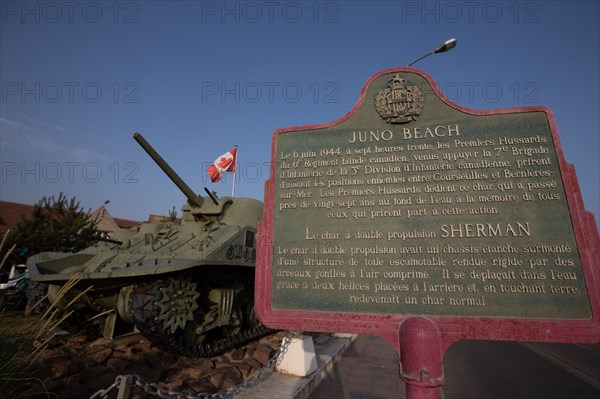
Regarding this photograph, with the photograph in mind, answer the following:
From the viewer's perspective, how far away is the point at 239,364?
604 centimetres

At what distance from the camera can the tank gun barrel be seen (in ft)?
25.5

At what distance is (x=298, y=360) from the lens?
16.6 feet

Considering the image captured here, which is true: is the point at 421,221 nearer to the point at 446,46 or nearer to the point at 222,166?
the point at 446,46

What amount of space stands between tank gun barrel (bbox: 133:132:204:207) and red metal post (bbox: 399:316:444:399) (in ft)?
24.5

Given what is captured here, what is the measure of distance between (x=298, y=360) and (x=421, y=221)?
3.55m

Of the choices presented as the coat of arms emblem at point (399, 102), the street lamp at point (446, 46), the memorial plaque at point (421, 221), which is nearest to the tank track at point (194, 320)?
the memorial plaque at point (421, 221)

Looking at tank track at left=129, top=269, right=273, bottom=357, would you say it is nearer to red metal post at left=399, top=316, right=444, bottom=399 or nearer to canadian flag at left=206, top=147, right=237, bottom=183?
canadian flag at left=206, top=147, right=237, bottom=183

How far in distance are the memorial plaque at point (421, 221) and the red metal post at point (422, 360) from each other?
0.16 metres

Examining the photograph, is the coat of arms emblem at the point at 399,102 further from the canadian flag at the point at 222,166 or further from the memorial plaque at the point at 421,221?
the canadian flag at the point at 222,166

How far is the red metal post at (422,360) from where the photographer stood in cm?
229

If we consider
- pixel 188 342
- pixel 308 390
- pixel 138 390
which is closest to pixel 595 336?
pixel 308 390

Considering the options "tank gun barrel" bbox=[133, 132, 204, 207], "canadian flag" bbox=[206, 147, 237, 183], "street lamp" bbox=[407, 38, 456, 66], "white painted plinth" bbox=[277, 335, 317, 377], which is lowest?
"white painted plinth" bbox=[277, 335, 317, 377]

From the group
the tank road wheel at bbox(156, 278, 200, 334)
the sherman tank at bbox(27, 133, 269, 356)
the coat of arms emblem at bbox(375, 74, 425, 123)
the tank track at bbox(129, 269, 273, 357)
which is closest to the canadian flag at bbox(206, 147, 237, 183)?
the sherman tank at bbox(27, 133, 269, 356)

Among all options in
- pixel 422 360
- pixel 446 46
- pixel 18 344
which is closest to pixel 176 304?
pixel 18 344
